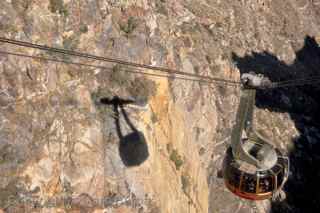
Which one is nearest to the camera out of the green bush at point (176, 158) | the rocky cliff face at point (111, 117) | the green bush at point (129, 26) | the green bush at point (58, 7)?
the rocky cliff face at point (111, 117)

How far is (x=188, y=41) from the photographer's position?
71.4ft

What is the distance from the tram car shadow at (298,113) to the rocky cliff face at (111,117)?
27 centimetres

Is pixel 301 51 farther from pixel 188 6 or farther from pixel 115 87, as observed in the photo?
pixel 115 87

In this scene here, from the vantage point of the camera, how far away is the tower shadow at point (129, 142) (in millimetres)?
14062

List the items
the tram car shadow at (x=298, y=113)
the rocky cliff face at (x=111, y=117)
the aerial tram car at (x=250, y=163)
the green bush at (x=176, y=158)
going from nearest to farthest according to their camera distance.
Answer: the aerial tram car at (x=250, y=163) → the rocky cliff face at (x=111, y=117) → the green bush at (x=176, y=158) → the tram car shadow at (x=298, y=113)

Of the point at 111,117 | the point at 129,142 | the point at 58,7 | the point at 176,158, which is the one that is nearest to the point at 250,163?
the point at 129,142

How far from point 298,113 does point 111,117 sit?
55.0ft

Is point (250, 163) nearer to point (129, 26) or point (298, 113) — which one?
point (129, 26)

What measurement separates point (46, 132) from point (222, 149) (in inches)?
414

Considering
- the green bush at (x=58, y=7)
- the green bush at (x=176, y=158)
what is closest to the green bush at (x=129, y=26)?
the green bush at (x=58, y=7)

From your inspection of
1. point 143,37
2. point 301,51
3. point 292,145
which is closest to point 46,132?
point 143,37

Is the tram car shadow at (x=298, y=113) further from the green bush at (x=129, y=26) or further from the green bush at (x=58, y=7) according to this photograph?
the green bush at (x=58, y=7)

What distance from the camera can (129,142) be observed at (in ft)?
46.6

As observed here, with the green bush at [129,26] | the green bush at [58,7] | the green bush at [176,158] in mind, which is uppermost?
the green bush at [58,7]
